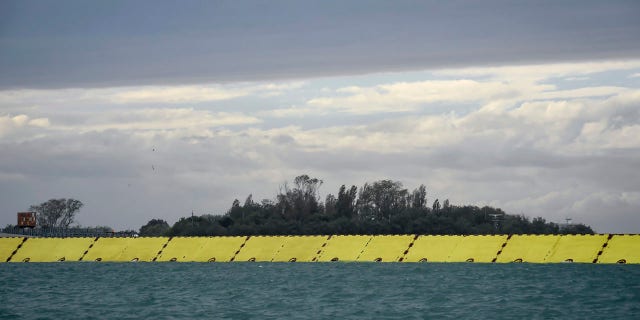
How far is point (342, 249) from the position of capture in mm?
62344

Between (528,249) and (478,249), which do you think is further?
(478,249)

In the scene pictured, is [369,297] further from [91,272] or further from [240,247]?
[240,247]

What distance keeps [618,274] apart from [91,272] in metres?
27.2

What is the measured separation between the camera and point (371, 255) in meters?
60.8

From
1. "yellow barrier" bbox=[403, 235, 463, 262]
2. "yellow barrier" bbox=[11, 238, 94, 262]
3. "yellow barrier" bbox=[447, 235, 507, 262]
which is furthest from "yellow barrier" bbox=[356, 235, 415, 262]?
"yellow barrier" bbox=[11, 238, 94, 262]

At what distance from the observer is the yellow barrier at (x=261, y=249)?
6438 centimetres

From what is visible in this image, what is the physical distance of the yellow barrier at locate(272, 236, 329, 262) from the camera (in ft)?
206

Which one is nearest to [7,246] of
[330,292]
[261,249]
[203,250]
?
[203,250]

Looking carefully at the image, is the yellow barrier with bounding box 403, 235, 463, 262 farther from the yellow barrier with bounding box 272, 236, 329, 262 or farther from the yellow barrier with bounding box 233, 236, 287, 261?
the yellow barrier with bounding box 233, 236, 287, 261

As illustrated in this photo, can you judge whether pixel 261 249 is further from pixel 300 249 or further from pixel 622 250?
pixel 622 250

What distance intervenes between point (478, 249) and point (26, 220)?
7062cm

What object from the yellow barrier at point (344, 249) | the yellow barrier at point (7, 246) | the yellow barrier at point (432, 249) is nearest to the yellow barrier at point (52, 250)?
the yellow barrier at point (7, 246)

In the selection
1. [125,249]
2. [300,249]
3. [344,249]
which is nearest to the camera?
[344,249]

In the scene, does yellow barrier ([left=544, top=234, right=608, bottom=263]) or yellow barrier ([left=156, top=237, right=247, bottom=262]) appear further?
yellow barrier ([left=156, top=237, right=247, bottom=262])
